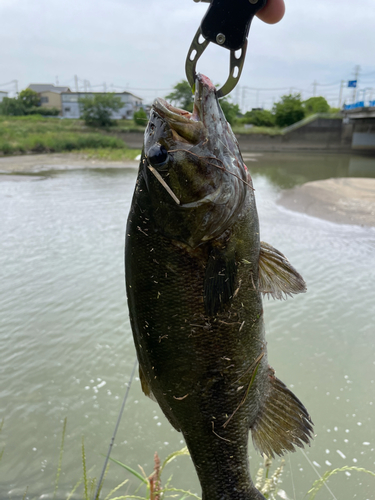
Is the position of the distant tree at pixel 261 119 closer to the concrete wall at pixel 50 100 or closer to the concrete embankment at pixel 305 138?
the concrete embankment at pixel 305 138

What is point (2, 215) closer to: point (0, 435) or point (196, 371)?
point (0, 435)

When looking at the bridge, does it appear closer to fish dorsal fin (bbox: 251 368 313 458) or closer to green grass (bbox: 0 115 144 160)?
green grass (bbox: 0 115 144 160)

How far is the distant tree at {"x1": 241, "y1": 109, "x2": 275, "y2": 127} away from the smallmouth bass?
58.3 m

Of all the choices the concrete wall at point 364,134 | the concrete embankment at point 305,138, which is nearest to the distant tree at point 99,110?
the concrete embankment at point 305,138

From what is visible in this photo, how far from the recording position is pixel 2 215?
11.2 meters

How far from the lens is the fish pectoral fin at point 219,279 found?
4.72 ft

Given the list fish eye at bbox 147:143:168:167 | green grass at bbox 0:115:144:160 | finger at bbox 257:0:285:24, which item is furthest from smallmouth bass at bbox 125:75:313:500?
green grass at bbox 0:115:144:160

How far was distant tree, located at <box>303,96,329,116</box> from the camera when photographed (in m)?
61.3

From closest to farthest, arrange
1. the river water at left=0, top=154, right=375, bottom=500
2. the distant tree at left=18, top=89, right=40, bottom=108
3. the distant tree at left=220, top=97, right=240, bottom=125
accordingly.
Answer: the river water at left=0, top=154, right=375, bottom=500, the distant tree at left=220, top=97, right=240, bottom=125, the distant tree at left=18, top=89, right=40, bottom=108

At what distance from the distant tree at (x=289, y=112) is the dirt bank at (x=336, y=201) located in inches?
1493

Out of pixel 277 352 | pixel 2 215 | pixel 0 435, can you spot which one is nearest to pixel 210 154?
pixel 0 435

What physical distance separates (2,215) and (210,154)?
11300 millimetres

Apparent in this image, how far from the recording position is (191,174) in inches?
57.8

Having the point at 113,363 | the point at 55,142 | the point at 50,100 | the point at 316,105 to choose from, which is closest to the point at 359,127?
the point at 316,105
